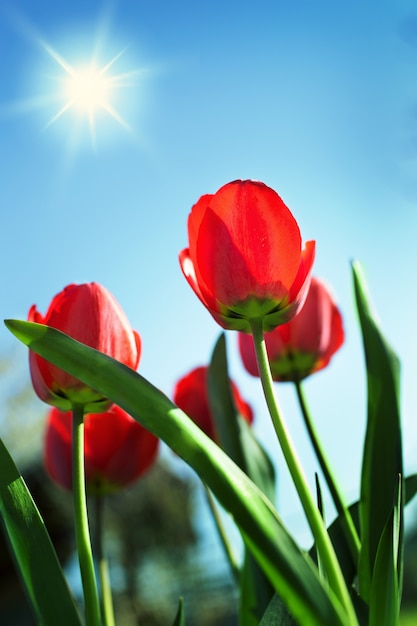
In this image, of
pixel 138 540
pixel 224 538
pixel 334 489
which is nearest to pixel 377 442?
pixel 334 489

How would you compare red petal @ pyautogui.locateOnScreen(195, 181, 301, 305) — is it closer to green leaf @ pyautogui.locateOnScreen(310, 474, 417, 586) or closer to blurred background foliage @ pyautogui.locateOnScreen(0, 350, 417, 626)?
green leaf @ pyautogui.locateOnScreen(310, 474, 417, 586)

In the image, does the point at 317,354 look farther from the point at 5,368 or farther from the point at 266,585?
the point at 5,368

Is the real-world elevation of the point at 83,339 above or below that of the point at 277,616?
above

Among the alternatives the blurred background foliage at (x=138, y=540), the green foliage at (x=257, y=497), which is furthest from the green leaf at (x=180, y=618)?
the blurred background foliage at (x=138, y=540)

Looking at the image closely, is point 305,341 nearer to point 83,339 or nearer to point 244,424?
point 244,424

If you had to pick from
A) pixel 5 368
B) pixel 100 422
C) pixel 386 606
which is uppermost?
pixel 5 368

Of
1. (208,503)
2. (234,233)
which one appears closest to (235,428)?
(208,503)
